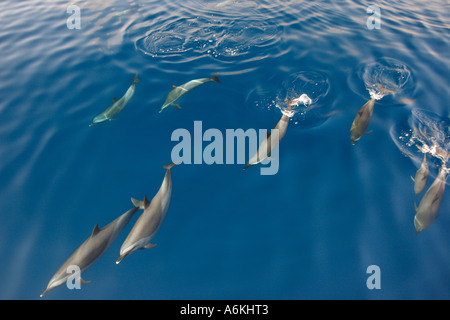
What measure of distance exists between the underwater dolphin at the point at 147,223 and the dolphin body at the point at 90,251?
41 cm

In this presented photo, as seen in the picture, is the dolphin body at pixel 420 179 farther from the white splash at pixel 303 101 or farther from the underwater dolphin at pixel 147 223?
the underwater dolphin at pixel 147 223

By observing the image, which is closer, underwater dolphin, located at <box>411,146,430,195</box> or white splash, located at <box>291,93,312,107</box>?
underwater dolphin, located at <box>411,146,430,195</box>

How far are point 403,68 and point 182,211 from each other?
9310 millimetres

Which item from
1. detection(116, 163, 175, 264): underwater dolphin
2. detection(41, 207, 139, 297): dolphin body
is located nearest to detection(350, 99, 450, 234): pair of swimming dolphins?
detection(116, 163, 175, 264): underwater dolphin

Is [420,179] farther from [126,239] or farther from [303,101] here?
[126,239]

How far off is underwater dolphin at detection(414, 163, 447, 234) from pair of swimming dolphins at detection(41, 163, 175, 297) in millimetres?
5410

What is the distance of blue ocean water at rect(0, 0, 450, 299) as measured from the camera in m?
4.95

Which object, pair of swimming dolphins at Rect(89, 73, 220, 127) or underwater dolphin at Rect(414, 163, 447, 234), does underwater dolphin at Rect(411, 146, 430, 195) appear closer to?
underwater dolphin at Rect(414, 163, 447, 234)

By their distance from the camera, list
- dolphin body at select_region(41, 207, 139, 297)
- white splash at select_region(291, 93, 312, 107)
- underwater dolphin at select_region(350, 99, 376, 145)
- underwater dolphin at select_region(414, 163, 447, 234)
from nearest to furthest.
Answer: dolphin body at select_region(41, 207, 139, 297), underwater dolphin at select_region(414, 163, 447, 234), underwater dolphin at select_region(350, 99, 376, 145), white splash at select_region(291, 93, 312, 107)

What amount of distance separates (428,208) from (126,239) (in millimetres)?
6307

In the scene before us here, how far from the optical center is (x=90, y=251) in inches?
177

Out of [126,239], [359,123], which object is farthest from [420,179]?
[126,239]
